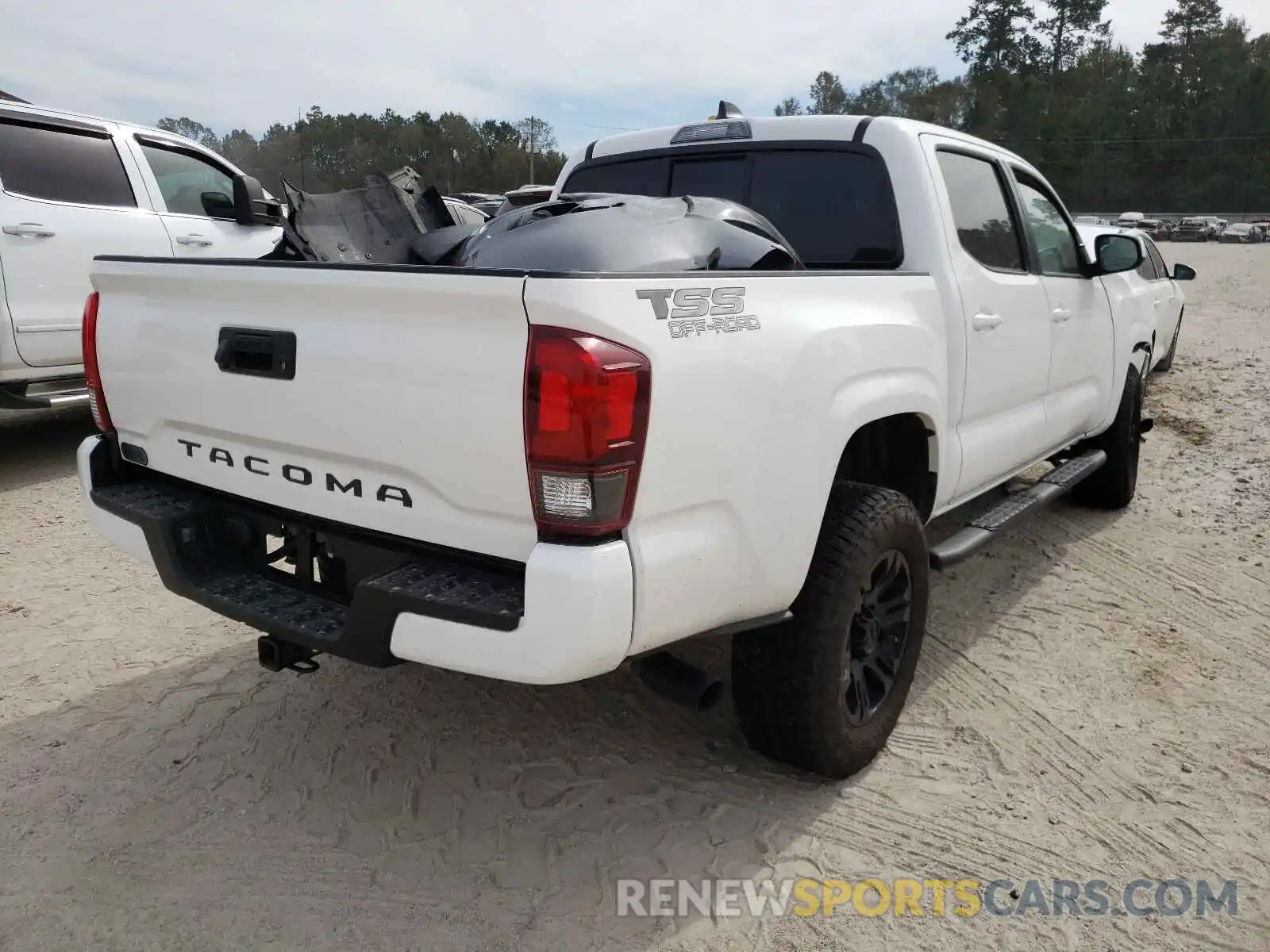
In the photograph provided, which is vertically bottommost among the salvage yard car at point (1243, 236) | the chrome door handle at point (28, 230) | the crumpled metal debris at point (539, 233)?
the salvage yard car at point (1243, 236)

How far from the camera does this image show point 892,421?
3.16 meters

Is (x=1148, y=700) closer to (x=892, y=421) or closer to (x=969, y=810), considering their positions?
(x=969, y=810)

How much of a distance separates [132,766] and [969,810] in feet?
8.29

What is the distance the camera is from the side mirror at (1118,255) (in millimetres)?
4441

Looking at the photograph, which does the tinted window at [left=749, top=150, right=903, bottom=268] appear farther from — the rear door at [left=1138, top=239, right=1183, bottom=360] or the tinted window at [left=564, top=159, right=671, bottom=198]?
the rear door at [left=1138, top=239, right=1183, bottom=360]

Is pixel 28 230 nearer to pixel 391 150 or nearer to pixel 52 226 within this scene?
pixel 52 226

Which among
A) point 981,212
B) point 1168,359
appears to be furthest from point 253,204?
point 1168,359

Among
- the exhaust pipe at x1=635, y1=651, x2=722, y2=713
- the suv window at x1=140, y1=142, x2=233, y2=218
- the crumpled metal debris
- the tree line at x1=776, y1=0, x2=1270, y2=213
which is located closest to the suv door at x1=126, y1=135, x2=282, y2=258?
the suv window at x1=140, y1=142, x2=233, y2=218

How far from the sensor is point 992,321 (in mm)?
3469

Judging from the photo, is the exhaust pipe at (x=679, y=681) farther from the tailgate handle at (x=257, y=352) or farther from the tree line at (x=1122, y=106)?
the tree line at (x=1122, y=106)

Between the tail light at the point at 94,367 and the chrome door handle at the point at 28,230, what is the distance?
3.40 meters

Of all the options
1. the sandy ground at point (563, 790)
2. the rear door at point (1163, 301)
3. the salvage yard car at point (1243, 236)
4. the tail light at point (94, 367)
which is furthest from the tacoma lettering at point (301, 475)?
the salvage yard car at point (1243, 236)

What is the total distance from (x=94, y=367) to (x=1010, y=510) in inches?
131

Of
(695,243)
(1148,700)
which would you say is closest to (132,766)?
(695,243)
